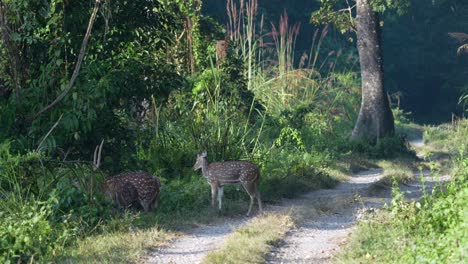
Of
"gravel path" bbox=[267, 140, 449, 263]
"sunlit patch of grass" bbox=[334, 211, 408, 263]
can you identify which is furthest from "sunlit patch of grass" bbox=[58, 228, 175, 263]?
"sunlit patch of grass" bbox=[334, 211, 408, 263]

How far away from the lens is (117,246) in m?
11.5

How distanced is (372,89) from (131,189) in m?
14.3

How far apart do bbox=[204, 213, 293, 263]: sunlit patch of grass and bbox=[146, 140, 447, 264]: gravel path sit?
128 millimetres

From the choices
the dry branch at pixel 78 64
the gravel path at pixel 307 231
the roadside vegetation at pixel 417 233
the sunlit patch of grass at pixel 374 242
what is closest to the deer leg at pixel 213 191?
the gravel path at pixel 307 231

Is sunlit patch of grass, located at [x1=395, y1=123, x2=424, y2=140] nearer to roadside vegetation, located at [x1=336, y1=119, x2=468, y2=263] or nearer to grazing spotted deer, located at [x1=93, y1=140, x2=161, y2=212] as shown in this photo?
grazing spotted deer, located at [x1=93, y1=140, x2=161, y2=212]

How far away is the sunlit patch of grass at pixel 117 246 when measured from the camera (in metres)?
10.9

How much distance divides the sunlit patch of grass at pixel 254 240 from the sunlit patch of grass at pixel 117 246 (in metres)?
0.86

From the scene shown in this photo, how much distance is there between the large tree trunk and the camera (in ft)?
87.9

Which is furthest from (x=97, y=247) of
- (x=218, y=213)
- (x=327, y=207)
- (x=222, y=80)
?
(x=222, y=80)

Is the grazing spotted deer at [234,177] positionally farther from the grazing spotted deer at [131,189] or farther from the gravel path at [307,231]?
the grazing spotted deer at [131,189]

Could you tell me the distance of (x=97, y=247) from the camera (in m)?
11.4

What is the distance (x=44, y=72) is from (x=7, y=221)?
453cm

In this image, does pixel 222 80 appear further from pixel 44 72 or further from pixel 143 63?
pixel 44 72

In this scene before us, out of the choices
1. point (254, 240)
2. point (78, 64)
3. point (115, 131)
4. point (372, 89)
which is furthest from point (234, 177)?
point (372, 89)
